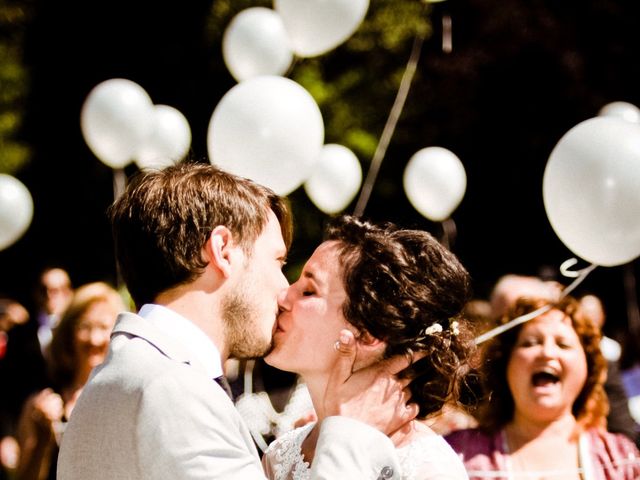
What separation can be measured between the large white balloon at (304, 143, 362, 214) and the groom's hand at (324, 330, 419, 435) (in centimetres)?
395

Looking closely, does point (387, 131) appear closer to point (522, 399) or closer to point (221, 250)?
point (522, 399)

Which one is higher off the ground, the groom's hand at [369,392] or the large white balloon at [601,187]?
the large white balloon at [601,187]

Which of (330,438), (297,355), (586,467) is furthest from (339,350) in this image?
(586,467)

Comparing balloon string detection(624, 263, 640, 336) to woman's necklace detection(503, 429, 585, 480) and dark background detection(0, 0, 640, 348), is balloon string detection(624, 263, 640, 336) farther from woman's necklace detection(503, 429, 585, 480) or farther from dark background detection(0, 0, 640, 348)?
woman's necklace detection(503, 429, 585, 480)

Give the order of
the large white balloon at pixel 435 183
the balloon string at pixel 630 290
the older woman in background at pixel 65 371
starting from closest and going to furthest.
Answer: the older woman in background at pixel 65 371, the large white balloon at pixel 435 183, the balloon string at pixel 630 290

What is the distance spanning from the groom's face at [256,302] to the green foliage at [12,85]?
11004 mm

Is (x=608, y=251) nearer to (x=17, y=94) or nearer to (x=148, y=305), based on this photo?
(x=148, y=305)

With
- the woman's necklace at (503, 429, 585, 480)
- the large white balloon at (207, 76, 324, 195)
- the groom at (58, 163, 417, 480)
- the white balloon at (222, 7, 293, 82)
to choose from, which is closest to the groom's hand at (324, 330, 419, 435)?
the groom at (58, 163, 417, 480)

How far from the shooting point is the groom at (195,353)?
2.00 metres

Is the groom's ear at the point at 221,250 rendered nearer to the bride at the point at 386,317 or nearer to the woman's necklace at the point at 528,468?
the bride at the point at 386,317

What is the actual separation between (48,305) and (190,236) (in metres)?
4.15

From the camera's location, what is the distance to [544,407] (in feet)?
12.2

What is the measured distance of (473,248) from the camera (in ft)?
46.2

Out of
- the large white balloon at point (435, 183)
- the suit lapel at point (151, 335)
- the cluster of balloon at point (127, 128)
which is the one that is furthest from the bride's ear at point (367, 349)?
the large white balloon at point (435, 183)
